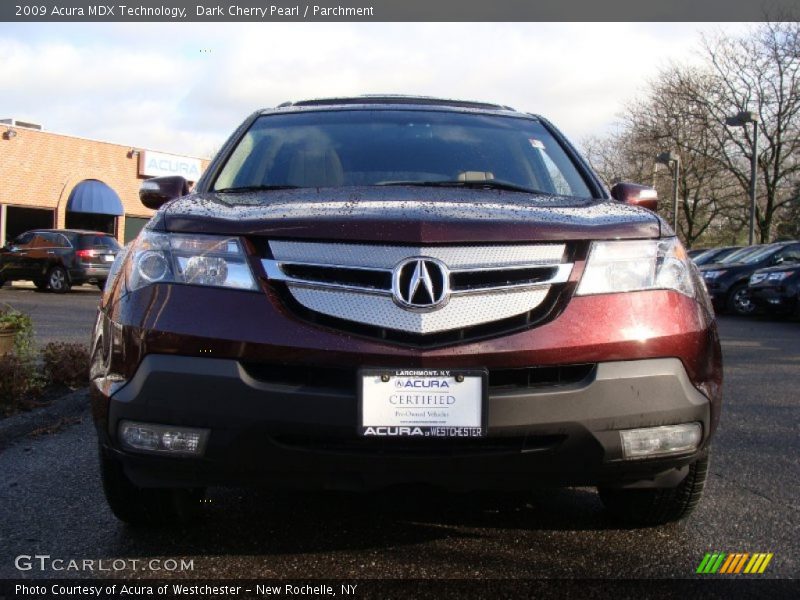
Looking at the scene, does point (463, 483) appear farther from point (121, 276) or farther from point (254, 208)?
point (121, 276)

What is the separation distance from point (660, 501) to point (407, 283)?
4.40 ft

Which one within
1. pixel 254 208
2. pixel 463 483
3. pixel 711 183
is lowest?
pixel 463 483

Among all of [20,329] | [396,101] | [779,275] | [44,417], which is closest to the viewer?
[396,101]

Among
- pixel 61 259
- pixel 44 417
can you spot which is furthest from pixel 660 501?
pixel 61 259

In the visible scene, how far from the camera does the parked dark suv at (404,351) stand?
2.16 meters

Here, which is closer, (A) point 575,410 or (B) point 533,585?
(A) point 575,410

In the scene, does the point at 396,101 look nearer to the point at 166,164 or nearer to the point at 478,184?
the point at 478,184

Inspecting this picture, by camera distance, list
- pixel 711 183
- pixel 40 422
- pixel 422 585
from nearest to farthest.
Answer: pixel 422 585
pixel 40 422
pixel 711 183

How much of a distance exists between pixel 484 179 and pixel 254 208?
114 centimetres

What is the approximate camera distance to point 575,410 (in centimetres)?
218

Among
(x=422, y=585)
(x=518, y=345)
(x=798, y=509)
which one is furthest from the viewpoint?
(x=798, y=509)

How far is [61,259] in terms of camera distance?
19.4m

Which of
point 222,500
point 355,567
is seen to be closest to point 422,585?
point 355,567

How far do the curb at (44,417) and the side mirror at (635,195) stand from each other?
3351 mm
